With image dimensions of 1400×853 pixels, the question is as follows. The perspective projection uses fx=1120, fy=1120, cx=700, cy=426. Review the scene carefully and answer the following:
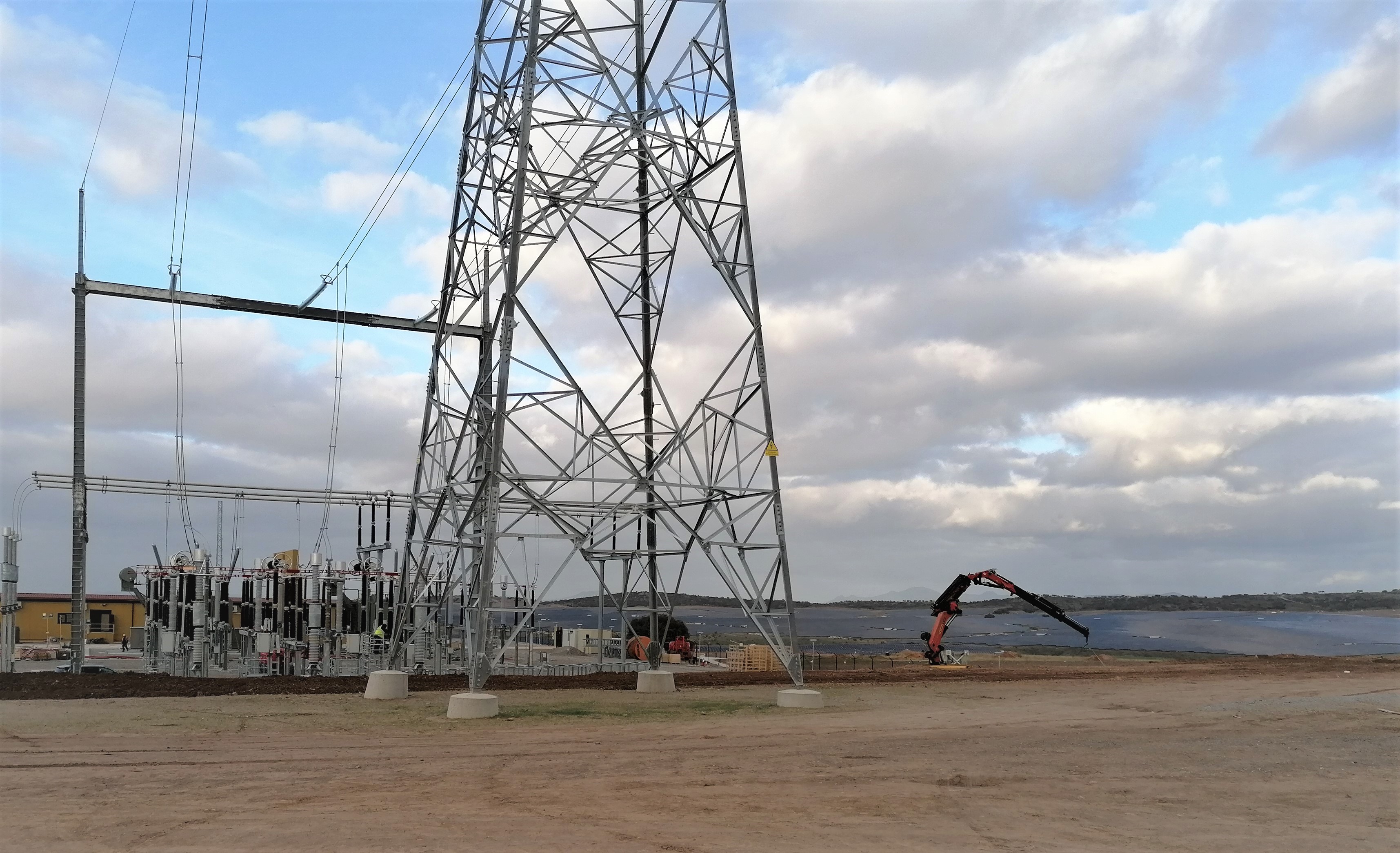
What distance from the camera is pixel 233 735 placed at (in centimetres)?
1767

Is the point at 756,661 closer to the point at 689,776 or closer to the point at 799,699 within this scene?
the point at 799,699

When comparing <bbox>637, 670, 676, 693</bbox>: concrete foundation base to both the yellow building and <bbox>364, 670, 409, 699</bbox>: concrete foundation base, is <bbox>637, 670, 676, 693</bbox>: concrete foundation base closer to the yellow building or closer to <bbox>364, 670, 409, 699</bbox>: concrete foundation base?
<bbox>364, 670, 409, 699</bbox>: concrete foundation base

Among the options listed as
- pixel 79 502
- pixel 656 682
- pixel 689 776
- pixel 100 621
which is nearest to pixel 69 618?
pixel 100 621

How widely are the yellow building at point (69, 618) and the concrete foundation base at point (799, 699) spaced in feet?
166

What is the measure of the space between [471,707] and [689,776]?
7.23 meters

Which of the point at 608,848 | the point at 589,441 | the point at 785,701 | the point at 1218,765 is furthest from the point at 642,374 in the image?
the point at 608,848

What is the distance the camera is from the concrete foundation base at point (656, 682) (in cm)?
2669

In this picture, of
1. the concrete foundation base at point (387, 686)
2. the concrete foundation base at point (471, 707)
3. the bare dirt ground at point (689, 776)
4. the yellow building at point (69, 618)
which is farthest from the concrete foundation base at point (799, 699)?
the yellow building at point (69, 618)

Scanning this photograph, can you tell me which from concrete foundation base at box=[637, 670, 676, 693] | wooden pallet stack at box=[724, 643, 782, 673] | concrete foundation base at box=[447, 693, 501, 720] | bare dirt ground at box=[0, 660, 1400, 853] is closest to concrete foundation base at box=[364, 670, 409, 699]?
bare dirt ground at box=[0, 660, 1400, 853]

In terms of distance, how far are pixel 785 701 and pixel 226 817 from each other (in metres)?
13.7

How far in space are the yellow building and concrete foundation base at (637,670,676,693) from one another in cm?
Result: 4606

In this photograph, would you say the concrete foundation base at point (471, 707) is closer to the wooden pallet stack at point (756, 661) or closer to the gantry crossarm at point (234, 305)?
the gantry crossarm at point (234, 305)

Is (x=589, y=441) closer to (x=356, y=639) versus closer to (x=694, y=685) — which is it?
(x=694, y=685)

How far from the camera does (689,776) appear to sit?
568 inches
